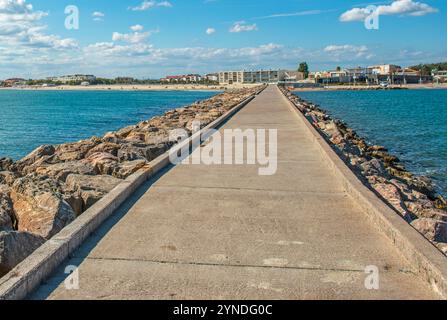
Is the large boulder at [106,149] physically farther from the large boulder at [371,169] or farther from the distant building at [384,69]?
the distant building at [384,69]

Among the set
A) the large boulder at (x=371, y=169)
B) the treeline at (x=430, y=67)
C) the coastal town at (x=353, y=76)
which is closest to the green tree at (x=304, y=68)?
the coastal town at (x=353, y=76)

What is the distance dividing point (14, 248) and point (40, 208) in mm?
1129

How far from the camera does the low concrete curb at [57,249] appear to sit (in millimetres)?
3096

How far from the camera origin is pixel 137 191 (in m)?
5.95

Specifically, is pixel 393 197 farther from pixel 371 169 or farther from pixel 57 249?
pixel 57 249

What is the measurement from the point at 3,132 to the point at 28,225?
2373 cm

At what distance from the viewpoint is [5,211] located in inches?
187

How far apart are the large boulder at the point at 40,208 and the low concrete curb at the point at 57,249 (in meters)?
0.22

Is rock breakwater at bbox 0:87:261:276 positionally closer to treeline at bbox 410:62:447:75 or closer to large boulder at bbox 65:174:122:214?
large boulder at bbox 65:174:122:214

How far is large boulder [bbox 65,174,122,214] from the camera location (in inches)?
210

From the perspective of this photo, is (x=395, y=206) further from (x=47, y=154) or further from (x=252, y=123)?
(x=252, y=123)

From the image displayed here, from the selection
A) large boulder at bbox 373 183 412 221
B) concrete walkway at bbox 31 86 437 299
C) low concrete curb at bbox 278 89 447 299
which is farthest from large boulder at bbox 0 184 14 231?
large boulder at bbox 373 183 412 221

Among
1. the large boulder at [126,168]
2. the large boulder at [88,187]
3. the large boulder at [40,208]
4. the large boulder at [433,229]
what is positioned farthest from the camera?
the large boulder at [126,168]
